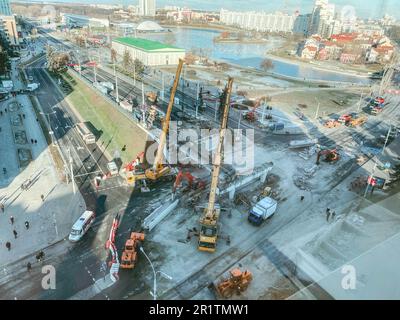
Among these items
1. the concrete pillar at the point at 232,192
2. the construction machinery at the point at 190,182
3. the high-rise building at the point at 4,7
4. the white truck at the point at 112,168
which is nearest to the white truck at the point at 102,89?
the white truck at the point at 112,168

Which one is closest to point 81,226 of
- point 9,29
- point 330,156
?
point 330,156

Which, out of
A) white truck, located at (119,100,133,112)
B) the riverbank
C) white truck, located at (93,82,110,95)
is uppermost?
white truck, located at (119,100,133,112)

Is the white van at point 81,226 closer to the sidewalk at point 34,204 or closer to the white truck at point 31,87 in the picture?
the sidewalk at point 34,204

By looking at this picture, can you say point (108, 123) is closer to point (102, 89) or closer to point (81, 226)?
point (102, 89)

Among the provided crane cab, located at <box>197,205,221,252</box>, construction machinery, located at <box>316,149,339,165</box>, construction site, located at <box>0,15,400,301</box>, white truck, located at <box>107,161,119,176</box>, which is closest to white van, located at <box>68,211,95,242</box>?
construction site, located at <box>0,15,400,301</box>

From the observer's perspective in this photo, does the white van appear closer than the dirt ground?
Yes

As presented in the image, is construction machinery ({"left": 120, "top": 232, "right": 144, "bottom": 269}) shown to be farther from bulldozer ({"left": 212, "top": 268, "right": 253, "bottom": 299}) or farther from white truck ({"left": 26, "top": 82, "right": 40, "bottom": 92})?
white truck ({"left": 26, "top": 82, "right": 40, "bottom": 92})
